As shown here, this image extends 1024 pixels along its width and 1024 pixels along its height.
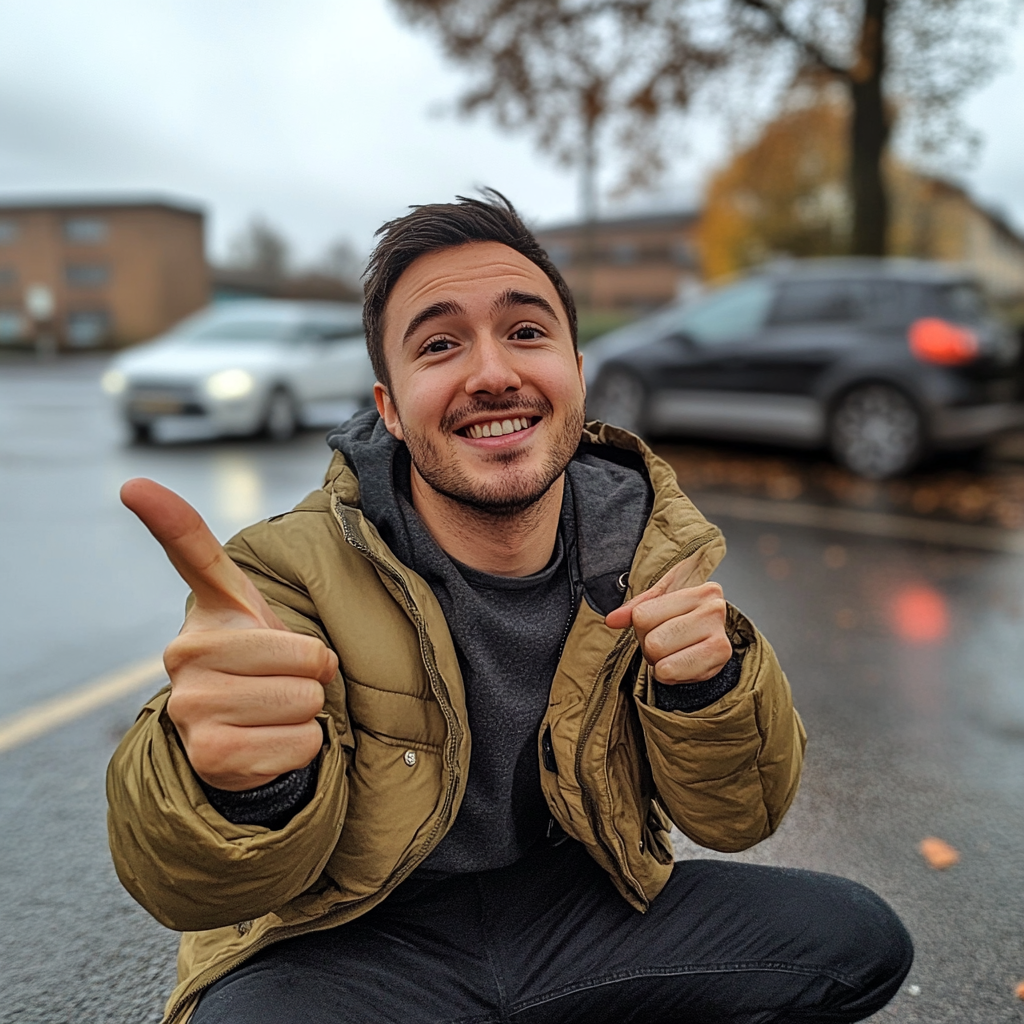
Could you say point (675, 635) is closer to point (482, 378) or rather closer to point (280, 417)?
point (482, 378)

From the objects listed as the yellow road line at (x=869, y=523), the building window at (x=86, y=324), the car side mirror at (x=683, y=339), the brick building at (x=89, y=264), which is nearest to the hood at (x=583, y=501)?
the yellow road line at (x=869, y=523)

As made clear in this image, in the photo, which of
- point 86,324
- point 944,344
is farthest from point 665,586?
point 86,324

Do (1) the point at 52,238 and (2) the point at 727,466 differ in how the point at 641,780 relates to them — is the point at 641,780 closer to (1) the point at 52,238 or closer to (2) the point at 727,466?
(2) the point at 727,466

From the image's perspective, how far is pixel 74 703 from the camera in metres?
3.72

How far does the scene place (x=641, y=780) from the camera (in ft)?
6.06

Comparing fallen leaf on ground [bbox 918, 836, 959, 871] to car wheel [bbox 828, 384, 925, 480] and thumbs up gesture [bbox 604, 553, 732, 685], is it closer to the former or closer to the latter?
thumbs up gesture [bbox 604, 553, 732, 685]

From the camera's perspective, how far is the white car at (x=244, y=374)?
1083 centimetres

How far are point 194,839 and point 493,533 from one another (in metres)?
0.76

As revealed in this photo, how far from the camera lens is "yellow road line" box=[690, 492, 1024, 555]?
21.0ft

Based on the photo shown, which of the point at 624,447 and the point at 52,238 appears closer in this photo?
the point at 624,447

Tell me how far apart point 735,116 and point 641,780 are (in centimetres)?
1506

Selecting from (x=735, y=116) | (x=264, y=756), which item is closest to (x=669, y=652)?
(x=264, y=756)

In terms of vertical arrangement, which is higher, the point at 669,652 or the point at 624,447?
the point at 624,447

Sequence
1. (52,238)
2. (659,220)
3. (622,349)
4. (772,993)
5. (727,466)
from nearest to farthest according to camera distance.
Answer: (772,993), (727,466), (622,349), (52,238), (659,220)
